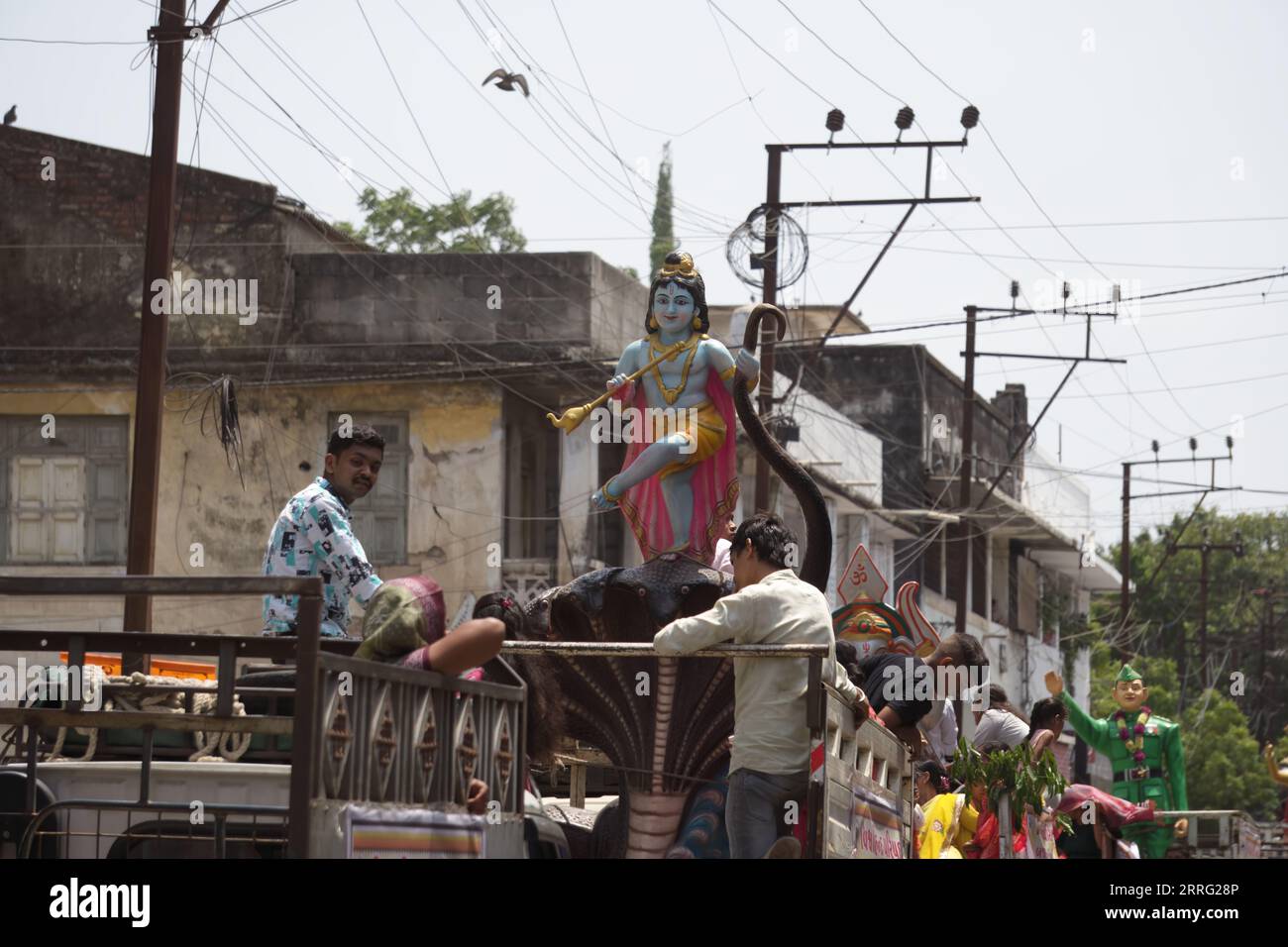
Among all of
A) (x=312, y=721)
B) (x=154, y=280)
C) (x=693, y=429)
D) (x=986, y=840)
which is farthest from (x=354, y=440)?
(x=154, y=280)

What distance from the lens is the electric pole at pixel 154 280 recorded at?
1316 cm

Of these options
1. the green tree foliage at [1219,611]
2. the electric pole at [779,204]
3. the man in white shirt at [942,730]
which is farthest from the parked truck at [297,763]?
the green tree foliage at [1219,611]

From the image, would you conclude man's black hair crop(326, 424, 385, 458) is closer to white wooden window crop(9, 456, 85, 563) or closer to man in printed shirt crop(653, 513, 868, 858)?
man in printed shirt crop(653, 513, 868, 858)

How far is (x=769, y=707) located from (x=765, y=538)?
0.66 meters

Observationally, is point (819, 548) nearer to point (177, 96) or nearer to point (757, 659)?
point (757, 659)

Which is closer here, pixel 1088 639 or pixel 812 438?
pixel 812 438

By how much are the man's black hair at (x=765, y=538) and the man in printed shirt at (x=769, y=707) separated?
116 millimetres

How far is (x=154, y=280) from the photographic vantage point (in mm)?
13297

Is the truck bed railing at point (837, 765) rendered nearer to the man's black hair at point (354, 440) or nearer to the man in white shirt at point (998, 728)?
the man's black hair at point (354, 440)

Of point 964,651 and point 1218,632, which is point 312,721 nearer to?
point 964,651

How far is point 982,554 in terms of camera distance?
4075 cm

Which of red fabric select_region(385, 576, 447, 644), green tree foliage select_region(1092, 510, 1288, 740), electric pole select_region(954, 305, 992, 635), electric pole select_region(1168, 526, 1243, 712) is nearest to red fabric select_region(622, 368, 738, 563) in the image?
red fabric select_region(385, 576, 447, 644)

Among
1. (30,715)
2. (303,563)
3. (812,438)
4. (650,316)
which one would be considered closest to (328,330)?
(812,438)

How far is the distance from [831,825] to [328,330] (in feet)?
60.5
